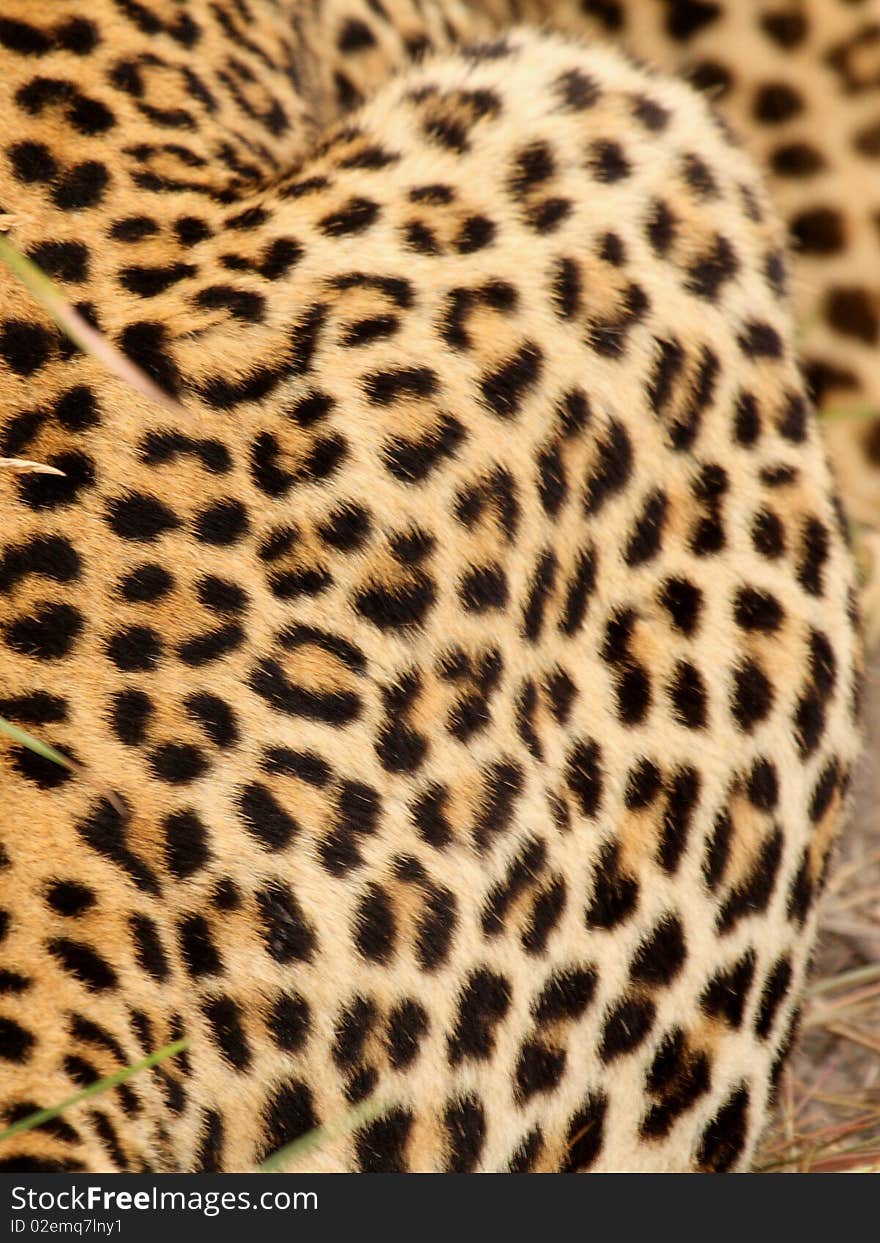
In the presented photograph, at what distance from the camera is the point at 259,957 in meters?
1.50

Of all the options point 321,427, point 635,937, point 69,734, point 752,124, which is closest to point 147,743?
point 69,734

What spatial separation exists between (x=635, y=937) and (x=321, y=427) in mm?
508

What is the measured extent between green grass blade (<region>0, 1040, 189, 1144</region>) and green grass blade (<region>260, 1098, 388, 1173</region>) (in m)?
0.11

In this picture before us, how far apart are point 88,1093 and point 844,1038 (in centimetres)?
121

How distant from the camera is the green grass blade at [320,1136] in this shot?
1.47 m

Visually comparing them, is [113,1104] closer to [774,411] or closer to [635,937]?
[635,937]

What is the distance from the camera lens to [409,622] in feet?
5.26

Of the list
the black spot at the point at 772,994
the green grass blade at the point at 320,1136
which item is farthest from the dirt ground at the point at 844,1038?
the green grass blade at the point at 320,1136

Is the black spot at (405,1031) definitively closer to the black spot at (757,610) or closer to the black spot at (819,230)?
the black spot at (757,610)

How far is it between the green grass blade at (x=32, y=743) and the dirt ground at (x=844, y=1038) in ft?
2.89

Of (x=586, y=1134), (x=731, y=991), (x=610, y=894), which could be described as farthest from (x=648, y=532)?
(x=586, y=1134)

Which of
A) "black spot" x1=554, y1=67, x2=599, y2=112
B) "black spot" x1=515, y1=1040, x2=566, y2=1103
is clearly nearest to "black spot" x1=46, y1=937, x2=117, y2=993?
"black spot" x1=515, y1=1040, x2=566, y2=1103

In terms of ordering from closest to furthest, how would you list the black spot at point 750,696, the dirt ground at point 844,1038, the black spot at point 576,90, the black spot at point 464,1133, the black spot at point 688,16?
1. the black spot at point 464,1133
2. the black spot at point 750,696
3. the black spot at point 576,90
4. the dirt ground at point 844,1038
5. the black spot at point 688,16

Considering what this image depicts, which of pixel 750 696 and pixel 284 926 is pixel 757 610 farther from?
pixel 284 926
